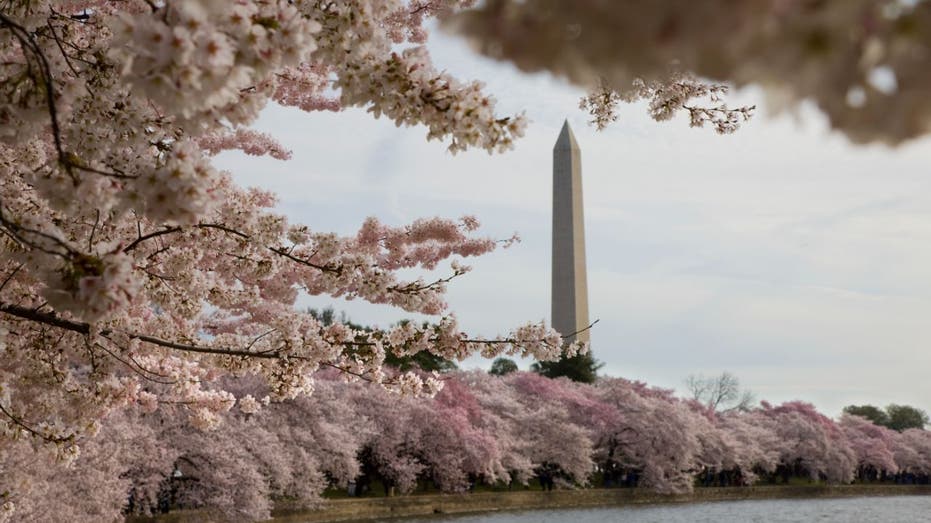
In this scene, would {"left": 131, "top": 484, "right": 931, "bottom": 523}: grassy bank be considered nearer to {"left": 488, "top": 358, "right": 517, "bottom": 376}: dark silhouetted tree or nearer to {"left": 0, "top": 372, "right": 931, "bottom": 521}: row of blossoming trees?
{"left": 0, "top": 372, "right": 931, "bottom": 521}: row of blossoming trees

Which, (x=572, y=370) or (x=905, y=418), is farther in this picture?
(x=905, y=418)

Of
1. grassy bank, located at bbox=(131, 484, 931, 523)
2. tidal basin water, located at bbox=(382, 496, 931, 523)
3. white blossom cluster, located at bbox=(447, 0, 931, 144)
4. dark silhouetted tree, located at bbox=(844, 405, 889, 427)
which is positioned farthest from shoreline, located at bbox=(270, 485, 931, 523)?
dark silhouetted tree, located at bbox=(844, 405, 889, 427)

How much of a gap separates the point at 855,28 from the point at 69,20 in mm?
5741

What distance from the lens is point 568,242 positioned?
124ft

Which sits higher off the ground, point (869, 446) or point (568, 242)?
point (568, 242)

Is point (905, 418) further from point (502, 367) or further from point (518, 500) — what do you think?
point (518, 500)

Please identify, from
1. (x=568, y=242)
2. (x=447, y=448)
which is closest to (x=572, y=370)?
(x=568, y=242)

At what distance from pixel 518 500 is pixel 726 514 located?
723cm

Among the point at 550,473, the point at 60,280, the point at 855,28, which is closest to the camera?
the point at 855,28

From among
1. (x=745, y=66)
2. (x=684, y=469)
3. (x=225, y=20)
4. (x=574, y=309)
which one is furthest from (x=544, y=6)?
(x=684, y=469)

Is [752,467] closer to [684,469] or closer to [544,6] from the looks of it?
[684,469]

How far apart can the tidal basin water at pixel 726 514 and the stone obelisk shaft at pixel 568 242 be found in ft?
30.8

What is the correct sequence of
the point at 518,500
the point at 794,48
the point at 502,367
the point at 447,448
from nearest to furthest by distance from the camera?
the point at 794,48 < the point at 447,448 < the point at 518,500 < the point at 502,367

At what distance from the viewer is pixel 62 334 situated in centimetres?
656
